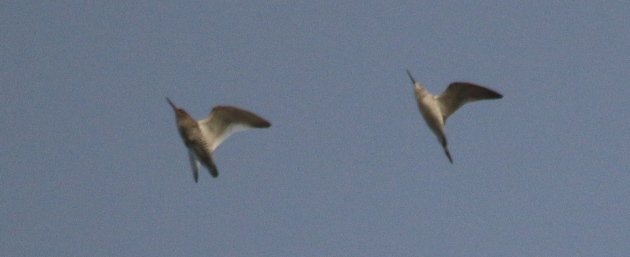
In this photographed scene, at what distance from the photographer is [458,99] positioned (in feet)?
109

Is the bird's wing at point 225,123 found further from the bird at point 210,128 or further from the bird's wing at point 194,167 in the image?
the bird's wing at point 194,167

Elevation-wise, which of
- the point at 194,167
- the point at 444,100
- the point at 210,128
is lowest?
the point at 194,167

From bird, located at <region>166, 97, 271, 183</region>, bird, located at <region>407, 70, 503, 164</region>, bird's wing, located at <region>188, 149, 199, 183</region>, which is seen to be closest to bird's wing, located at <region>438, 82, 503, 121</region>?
bird, located at <region>407, 70, 503, 164</region>

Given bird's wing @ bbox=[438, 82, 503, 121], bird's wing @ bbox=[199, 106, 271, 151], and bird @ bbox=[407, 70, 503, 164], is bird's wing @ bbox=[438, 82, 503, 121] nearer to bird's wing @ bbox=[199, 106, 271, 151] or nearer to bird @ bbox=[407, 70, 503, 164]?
bird @ bbox=[407, 70, 503, 164]

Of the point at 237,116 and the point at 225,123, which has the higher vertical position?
the point at 237,116

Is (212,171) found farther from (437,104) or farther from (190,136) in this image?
(437,104)

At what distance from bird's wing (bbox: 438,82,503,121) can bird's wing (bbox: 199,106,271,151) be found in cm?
567

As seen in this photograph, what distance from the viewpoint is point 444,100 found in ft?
109

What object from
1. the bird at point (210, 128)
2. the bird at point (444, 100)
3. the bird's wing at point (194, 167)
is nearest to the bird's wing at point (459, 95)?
the bird at point (444, 100)

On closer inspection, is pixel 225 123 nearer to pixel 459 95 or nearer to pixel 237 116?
pixel 237 116

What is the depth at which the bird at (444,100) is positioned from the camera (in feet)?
105

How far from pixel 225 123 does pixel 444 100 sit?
6685 millimetres

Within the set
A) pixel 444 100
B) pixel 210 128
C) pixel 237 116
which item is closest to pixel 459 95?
pixel 444 100

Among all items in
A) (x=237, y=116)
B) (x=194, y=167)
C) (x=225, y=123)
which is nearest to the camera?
(x=237, y=116)
